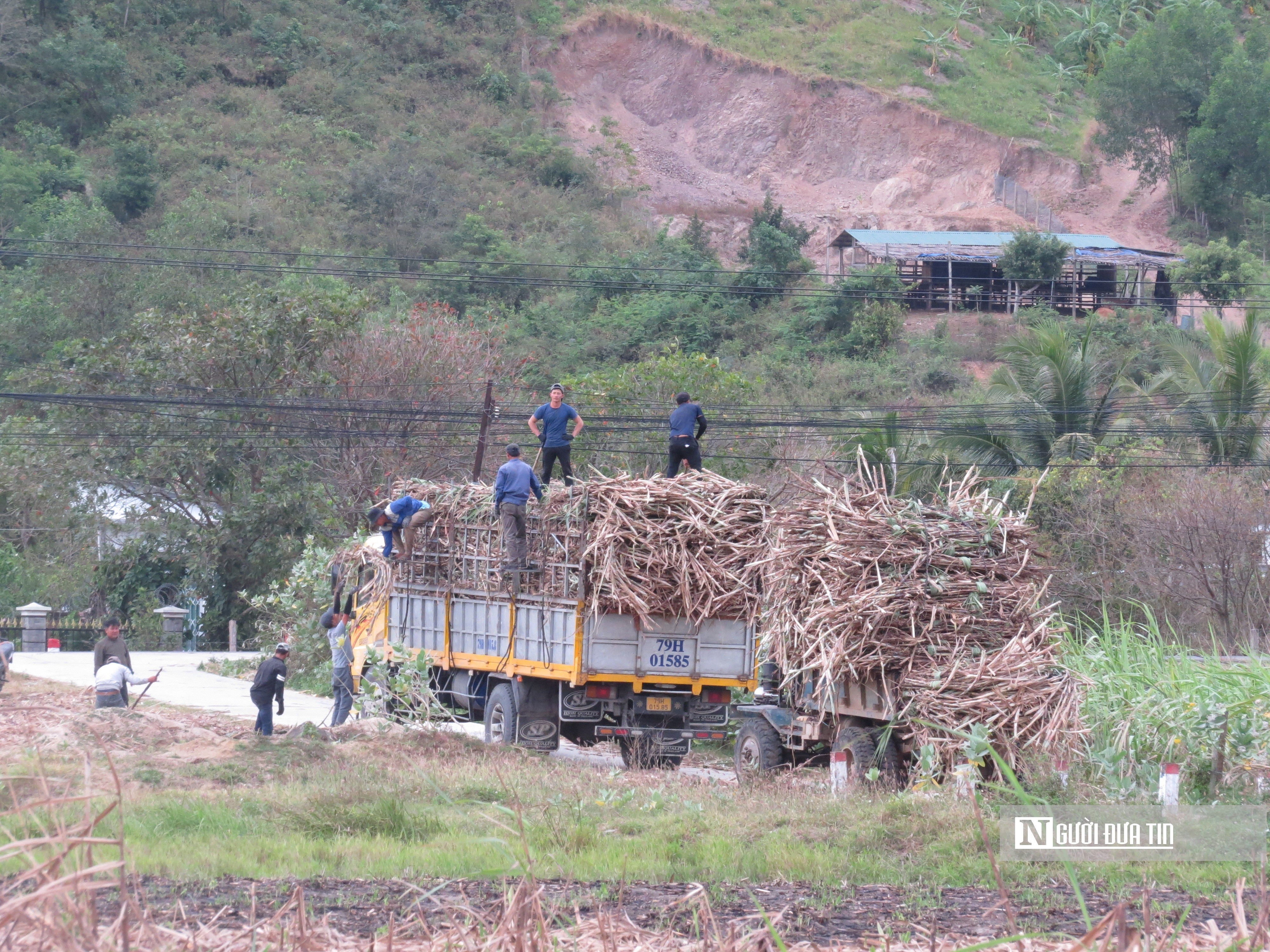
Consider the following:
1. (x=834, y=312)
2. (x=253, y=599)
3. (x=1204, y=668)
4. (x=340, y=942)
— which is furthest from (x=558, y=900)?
(x=834, y=312)

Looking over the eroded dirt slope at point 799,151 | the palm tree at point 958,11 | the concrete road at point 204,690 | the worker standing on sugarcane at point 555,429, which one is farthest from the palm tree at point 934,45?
the worker standing on sugarcane at point 555,429

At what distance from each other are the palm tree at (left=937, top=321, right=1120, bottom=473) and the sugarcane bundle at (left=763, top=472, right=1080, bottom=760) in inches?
620

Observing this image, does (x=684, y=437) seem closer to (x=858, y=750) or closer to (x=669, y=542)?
(x=669, y=542)

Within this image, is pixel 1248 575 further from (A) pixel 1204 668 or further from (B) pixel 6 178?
(B) pixel 6 178

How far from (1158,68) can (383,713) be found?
63186 millimetres

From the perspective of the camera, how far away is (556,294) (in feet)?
173

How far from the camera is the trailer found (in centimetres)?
1138

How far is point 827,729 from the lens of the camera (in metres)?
12.4

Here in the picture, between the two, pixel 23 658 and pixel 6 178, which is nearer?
pixel 23 658

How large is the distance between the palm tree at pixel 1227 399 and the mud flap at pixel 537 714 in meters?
17.5

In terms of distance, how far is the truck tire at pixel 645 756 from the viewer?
14453 millimetres

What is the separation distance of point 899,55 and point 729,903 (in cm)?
8287

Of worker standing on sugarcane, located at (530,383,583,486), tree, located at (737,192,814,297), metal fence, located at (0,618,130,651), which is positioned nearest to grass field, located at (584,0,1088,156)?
tree, located at (737,192,814,297)

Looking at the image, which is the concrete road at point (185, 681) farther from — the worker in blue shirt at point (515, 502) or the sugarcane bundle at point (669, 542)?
the sugarcane bundle at point (669, 542)
